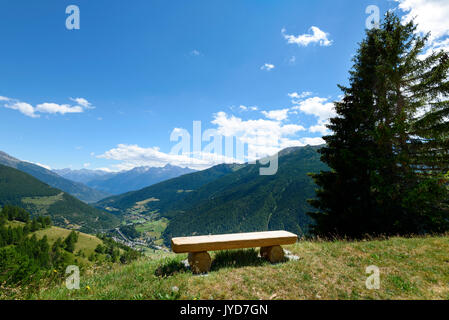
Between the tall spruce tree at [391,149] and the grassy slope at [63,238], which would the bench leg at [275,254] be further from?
the grassy slope at [63,238]

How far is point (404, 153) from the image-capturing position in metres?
9.59

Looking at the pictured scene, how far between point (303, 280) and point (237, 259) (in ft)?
7.33

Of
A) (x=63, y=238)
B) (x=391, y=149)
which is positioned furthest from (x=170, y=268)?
(x=63, y=238)

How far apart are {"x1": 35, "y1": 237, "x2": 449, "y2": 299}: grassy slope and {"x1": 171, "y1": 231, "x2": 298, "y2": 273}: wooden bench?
392 mm

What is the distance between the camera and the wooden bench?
547cm

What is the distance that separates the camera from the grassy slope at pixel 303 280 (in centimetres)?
422

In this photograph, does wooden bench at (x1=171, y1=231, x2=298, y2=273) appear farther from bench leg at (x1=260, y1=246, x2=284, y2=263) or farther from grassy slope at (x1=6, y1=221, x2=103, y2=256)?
grassy slope at (x1=6, y1=221, x2=103, y2=256)

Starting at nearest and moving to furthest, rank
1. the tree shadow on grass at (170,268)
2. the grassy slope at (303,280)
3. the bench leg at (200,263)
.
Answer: the grassy slope at (303,280)
the tree shadow on grass at (170,268)
the bench leg at (200,263)

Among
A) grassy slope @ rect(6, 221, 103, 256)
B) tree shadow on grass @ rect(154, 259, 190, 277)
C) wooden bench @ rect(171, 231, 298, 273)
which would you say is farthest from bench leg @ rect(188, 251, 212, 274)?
grassy slope @ rect(6, 221, 103, 256)

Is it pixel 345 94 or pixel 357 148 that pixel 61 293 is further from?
pixel 345 94

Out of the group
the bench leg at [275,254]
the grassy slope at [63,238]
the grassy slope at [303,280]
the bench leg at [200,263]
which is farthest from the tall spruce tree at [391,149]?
the grassy slope at [63,238]

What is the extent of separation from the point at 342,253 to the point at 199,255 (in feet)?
16.0

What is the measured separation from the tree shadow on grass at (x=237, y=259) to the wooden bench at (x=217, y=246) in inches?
14.7

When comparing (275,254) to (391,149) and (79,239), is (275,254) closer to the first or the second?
(391,149)
